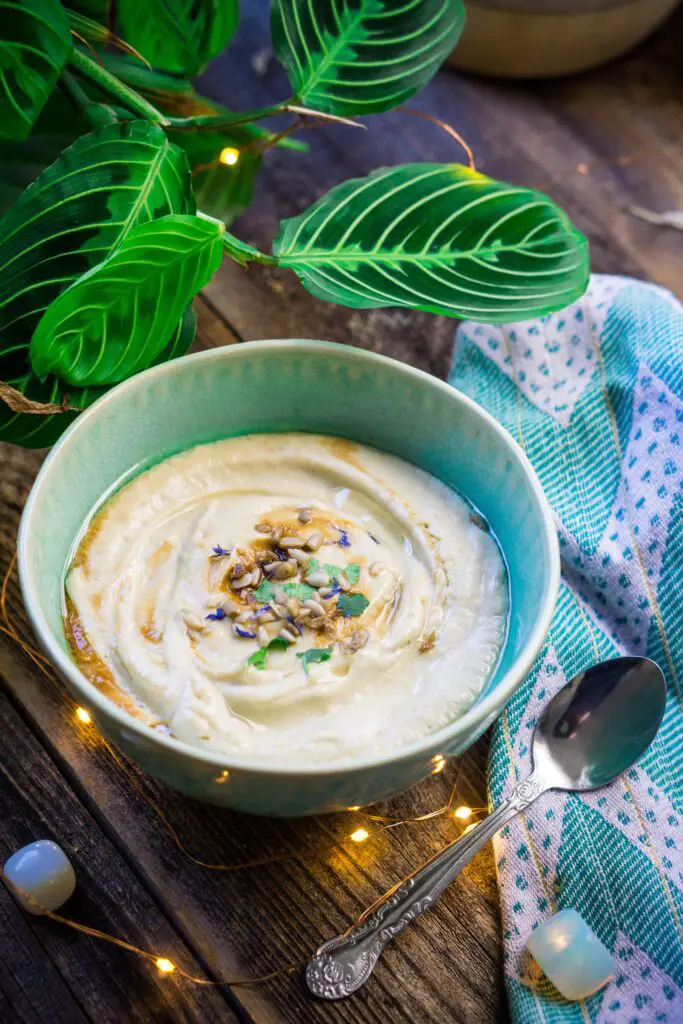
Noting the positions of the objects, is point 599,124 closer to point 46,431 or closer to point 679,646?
point 679,646

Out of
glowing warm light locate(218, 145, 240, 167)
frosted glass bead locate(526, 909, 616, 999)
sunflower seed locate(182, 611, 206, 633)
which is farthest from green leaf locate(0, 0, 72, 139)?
frosted glass bead locate(526, 909, 616, 999)

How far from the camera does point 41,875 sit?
115 centimetres

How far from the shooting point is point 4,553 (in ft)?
4.84

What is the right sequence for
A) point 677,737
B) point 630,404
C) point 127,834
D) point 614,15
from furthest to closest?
point 614,15, point 630,404, point 677,737, point 127,834

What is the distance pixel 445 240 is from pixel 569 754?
2.41 feet

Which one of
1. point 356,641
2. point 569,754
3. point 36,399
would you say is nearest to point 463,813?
point 569,754

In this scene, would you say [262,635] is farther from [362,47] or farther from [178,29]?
[178,29]

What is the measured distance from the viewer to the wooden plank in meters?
1.13

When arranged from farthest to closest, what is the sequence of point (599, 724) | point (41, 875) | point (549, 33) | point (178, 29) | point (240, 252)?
point (549, 33) → point (178, 29) → point (240, 252) → point (599, 724) → point (41, 875)

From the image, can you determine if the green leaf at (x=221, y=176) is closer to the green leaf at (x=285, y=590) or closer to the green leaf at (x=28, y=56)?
the green leaf at (x=28, y=56)

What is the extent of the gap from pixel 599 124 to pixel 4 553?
1563mm

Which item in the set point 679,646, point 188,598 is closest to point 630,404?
point 679,646

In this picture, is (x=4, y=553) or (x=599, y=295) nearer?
(x=4, y=553)

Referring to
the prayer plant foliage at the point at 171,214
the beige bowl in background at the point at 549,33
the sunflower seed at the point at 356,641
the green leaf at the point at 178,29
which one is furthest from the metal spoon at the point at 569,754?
the beige bowl in background at the point at 549,33
